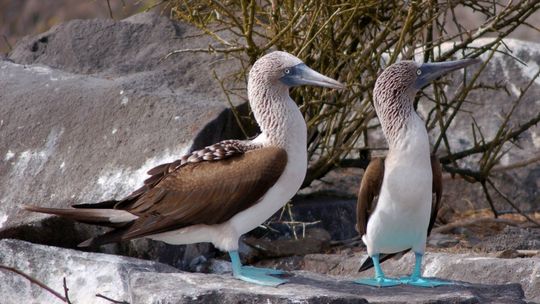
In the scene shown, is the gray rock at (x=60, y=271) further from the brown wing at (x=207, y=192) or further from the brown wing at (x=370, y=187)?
the brown wing at (x=370, y=187)

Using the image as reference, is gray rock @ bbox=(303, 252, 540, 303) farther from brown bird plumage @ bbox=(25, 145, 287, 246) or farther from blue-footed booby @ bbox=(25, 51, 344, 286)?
brown bird plumage @ bbox=(25, 145, 287, 246)

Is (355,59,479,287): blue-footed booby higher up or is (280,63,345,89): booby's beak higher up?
(280,63,345,89): booby's beak

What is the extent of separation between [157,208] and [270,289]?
685 mm

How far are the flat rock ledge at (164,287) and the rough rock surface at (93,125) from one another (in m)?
0.92

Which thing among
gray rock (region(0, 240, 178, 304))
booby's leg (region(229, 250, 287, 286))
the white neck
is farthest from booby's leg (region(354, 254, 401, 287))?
gray rock (region(0, 240, 178, 304))

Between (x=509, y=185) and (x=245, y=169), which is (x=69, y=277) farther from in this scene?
(x=509, y=185)

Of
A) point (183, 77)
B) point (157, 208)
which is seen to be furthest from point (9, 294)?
point (183, 77)

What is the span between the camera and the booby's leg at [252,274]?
213 inches


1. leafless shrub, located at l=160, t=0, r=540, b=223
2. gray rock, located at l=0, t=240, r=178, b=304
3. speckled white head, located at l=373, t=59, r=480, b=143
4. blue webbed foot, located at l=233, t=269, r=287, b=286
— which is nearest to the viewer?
blue webbed foot, located at l=233, t=269, r=287, b=286

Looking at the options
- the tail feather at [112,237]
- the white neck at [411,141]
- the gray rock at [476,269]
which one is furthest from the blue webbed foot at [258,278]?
the gray rock at [476,269]

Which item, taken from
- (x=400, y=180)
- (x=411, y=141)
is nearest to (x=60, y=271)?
(x=400, y=180)

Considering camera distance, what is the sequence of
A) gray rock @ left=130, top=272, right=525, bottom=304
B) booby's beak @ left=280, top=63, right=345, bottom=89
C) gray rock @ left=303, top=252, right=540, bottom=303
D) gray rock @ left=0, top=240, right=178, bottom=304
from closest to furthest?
gray rock @ left=130, top=272, right=525, bottom=304 → booby's beak @ left=280, top=63, right=345, bottom=89 → gray rock @ left=0, top=240, right=178, bottom=304 → gray rock @ left=303, top=252, right=540, bottom=303

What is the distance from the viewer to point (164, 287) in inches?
205

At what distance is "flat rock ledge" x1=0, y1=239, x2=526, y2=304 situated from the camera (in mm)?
5105
